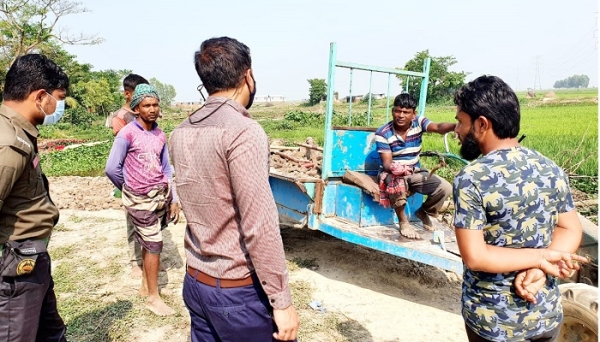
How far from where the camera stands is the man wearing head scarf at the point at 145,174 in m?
3.43

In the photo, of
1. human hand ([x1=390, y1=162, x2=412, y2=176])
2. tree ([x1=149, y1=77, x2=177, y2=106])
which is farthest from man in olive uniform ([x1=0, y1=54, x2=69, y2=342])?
tree ([x1=149, y1=77, x2=177, y2=106])

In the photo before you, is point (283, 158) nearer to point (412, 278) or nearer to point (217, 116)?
point (412, 278)

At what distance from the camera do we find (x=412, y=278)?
4.44m

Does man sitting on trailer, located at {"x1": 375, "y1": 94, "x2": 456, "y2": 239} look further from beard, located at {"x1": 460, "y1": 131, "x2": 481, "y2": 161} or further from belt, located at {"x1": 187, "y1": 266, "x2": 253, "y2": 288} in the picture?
belt, located at {"x1": 187, "y1": 266, "x2": 253, "y2": 288}

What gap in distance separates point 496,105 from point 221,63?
41.2 inches

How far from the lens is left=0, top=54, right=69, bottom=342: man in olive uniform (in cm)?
185

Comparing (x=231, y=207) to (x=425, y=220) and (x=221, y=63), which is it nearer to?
(x=221, y=63)

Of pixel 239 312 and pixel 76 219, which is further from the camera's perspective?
pixel 76 219

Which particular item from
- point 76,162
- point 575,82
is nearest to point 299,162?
point 76,162

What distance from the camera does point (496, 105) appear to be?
1548mm

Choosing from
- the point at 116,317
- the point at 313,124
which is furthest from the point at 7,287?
the point at 313,124

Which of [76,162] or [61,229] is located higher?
[61,229]

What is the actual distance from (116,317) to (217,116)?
2.84 metres

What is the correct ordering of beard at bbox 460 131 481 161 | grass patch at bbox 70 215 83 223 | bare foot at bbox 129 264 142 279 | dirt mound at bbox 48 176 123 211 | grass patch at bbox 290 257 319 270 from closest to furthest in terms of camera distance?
beard at bbox 460 131 481 161
bare foot at bbox 129 264 142 279
grass patch at bbox 290 257 319 270
grass patch at bbox 70 215 83 223
dirt mound at bbox 48 176 123 211
